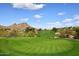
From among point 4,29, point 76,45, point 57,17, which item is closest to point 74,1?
point 57,17

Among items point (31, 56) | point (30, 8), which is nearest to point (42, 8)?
point (30, 8)

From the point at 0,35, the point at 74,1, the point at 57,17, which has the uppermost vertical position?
the point at 74,1

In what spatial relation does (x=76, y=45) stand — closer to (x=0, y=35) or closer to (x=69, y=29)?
(x=69, y=29)

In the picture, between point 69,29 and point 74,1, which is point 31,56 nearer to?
point 69,29

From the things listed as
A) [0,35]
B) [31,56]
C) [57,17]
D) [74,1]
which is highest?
[74,1]

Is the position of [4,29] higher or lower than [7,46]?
higher

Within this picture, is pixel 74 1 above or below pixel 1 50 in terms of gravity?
above
